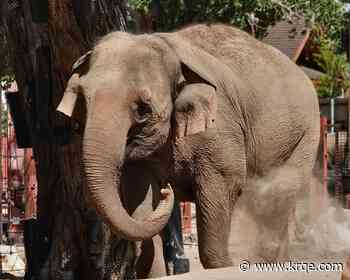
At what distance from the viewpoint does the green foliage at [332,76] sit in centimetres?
3225

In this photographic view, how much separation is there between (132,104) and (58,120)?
162 cm

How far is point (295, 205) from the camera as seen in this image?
341 inches

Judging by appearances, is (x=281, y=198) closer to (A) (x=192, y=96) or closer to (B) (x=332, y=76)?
(A) (x=192, y=96)

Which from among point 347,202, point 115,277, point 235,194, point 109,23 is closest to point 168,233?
point 115,277

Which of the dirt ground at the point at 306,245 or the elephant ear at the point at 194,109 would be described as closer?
the dirt ground at the point at 306,245

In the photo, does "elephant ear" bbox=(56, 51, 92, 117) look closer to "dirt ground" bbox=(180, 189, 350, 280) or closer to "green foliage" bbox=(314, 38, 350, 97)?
"dirt ground" bbox=(180, 189, 350, 280)

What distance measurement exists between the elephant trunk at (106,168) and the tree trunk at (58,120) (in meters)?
1.55

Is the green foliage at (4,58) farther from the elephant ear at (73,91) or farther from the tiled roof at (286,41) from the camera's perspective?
the tiled roof at (286,41)

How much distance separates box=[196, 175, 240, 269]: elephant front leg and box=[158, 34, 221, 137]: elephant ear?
458 mm

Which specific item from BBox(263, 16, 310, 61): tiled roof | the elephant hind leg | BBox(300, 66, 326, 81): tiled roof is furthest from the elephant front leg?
BBox(300, 66, 326, 81): tiled roof

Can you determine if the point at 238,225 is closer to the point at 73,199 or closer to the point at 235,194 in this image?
the point at 235,194

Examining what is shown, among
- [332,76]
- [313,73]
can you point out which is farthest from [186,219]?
[313,73]

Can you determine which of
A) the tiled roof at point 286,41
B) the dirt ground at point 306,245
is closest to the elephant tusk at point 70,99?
the dirt ground at point 306,245

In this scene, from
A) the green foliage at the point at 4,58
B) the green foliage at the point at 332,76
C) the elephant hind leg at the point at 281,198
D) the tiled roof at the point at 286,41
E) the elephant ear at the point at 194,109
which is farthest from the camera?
the tiled roof at the point at 286,41
